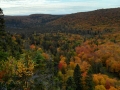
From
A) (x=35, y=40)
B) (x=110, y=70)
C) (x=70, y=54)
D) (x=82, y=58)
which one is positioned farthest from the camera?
(x=35, y=40)

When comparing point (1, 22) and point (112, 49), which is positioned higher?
point (1, 22)

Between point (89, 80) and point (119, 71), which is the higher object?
point (89, 80)

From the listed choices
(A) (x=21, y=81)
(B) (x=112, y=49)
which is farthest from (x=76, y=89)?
(B) (x=112, y=49)

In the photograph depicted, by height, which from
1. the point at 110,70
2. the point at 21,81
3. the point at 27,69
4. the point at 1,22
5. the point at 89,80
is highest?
the point at 1,22

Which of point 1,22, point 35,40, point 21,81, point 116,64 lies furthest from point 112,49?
point 21,81

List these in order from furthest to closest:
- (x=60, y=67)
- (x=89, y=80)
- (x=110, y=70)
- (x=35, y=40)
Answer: (x=35, y=40) → (x=110, y=70) → (x=60, y=67) → (x=89, y=80)

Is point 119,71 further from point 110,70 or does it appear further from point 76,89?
point 76,89

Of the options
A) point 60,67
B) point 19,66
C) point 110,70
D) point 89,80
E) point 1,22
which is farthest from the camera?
point 110,70

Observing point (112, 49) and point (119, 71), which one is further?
point (112, 49)

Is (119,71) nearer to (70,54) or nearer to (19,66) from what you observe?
(70,54)
